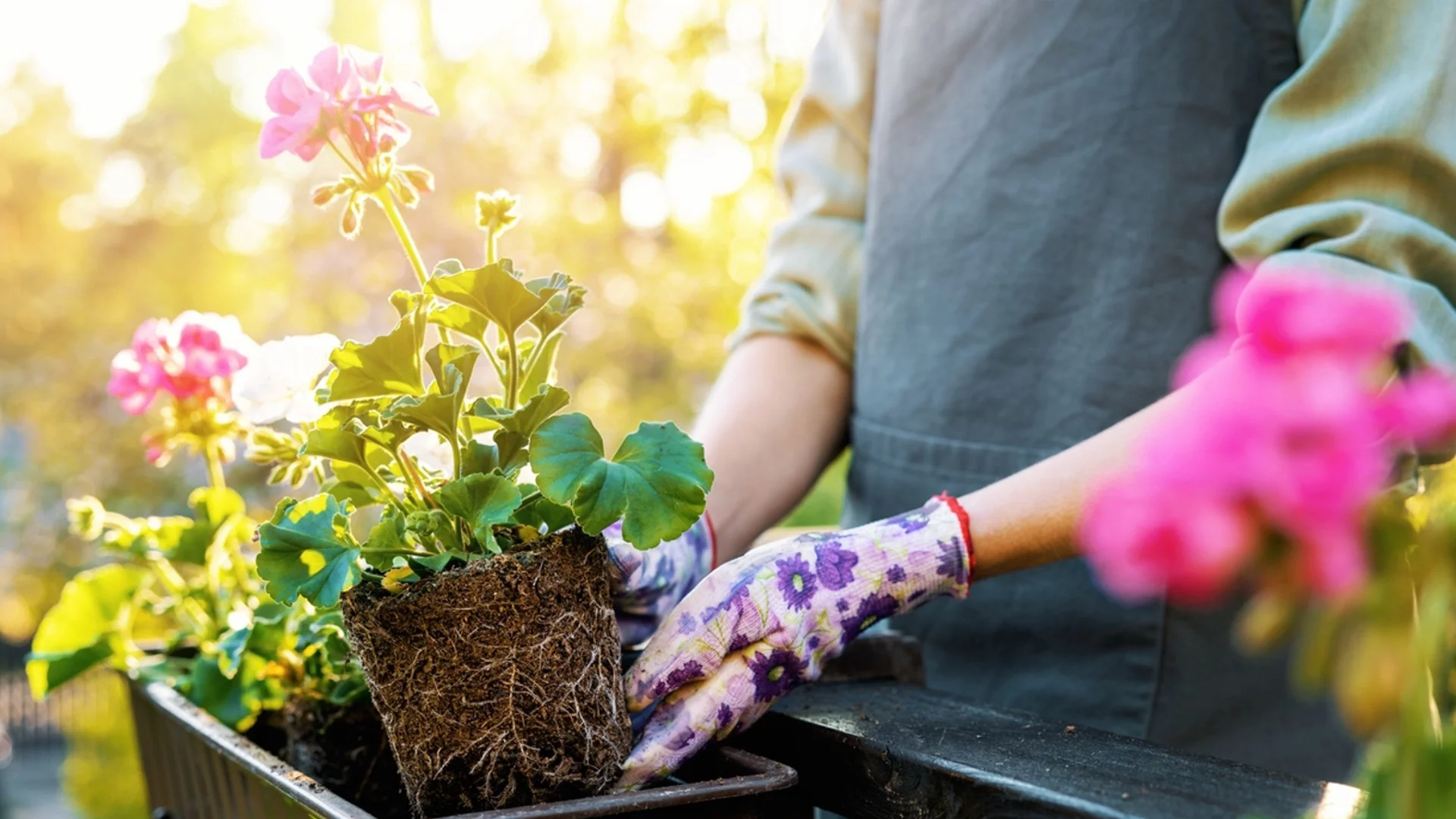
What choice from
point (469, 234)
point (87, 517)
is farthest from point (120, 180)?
point (87, 517)

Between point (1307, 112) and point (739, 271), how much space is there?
6.38 meters

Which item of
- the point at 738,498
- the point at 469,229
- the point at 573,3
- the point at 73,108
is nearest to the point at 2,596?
the point at 73,108

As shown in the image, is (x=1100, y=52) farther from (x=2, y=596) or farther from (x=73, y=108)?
(x=73, y=108)

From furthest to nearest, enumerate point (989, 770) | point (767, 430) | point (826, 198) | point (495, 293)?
1. point (826, 198)
2. point (767, 430)
3. point (495, 293)
4. point (989, 770)

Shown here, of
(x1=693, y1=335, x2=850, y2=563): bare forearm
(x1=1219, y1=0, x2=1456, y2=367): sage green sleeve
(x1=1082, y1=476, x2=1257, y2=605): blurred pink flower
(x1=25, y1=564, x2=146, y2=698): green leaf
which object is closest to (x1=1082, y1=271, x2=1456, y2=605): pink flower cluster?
(x1=1082, y1=476, x2=1257, y2=605): blurred pink flower

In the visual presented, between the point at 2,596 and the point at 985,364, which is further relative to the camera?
the point at 2,596

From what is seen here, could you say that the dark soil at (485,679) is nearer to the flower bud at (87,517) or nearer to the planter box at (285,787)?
the planter box at (285,787)

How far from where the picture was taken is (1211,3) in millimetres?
1217

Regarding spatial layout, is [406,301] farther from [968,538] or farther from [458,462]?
[968,538]

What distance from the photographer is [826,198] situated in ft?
5.32

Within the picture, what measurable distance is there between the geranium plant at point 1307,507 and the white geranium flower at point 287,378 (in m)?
0.69

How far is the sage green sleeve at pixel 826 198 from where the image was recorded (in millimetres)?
1543

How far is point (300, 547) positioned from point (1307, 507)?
2.19 feet

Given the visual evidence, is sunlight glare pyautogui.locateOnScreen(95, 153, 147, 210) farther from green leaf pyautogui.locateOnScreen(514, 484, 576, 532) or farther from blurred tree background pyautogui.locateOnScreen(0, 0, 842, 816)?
green leaf pyautogui.locateOnScreen(514, 484, 576, 532)
